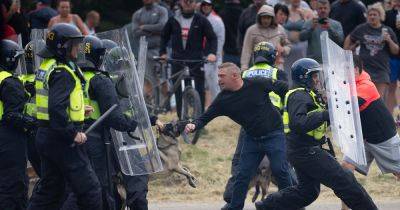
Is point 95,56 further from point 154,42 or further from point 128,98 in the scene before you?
point 154,42

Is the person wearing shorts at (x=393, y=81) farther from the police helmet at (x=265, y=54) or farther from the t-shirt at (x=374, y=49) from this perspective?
the police helmet at (x=265, y=54)

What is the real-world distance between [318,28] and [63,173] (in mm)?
7526

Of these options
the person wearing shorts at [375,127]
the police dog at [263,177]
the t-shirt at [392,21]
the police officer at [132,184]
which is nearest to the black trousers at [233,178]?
the police dog at [263,177]

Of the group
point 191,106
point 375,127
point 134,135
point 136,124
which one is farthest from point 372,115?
point 191,106

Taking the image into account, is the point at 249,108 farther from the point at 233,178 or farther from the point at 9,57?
the point at 9,57

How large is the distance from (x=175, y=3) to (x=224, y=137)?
13.2 feet

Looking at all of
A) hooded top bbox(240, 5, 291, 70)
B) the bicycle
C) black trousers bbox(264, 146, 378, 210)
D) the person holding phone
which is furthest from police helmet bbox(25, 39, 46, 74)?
the person holding phone

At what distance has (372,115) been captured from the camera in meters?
12.0

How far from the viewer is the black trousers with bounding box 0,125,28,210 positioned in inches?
431

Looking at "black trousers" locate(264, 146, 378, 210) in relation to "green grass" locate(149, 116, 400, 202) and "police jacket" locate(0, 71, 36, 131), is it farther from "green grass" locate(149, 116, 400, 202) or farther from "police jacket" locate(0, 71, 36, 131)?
"police jacket" locate(0, 71, 36, 131)

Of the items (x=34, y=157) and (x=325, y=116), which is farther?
(x=34, y=157)

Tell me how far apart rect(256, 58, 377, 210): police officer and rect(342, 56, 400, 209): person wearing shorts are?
2.06ft

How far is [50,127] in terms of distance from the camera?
1002cm

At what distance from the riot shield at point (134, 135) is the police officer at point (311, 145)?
1294mm
